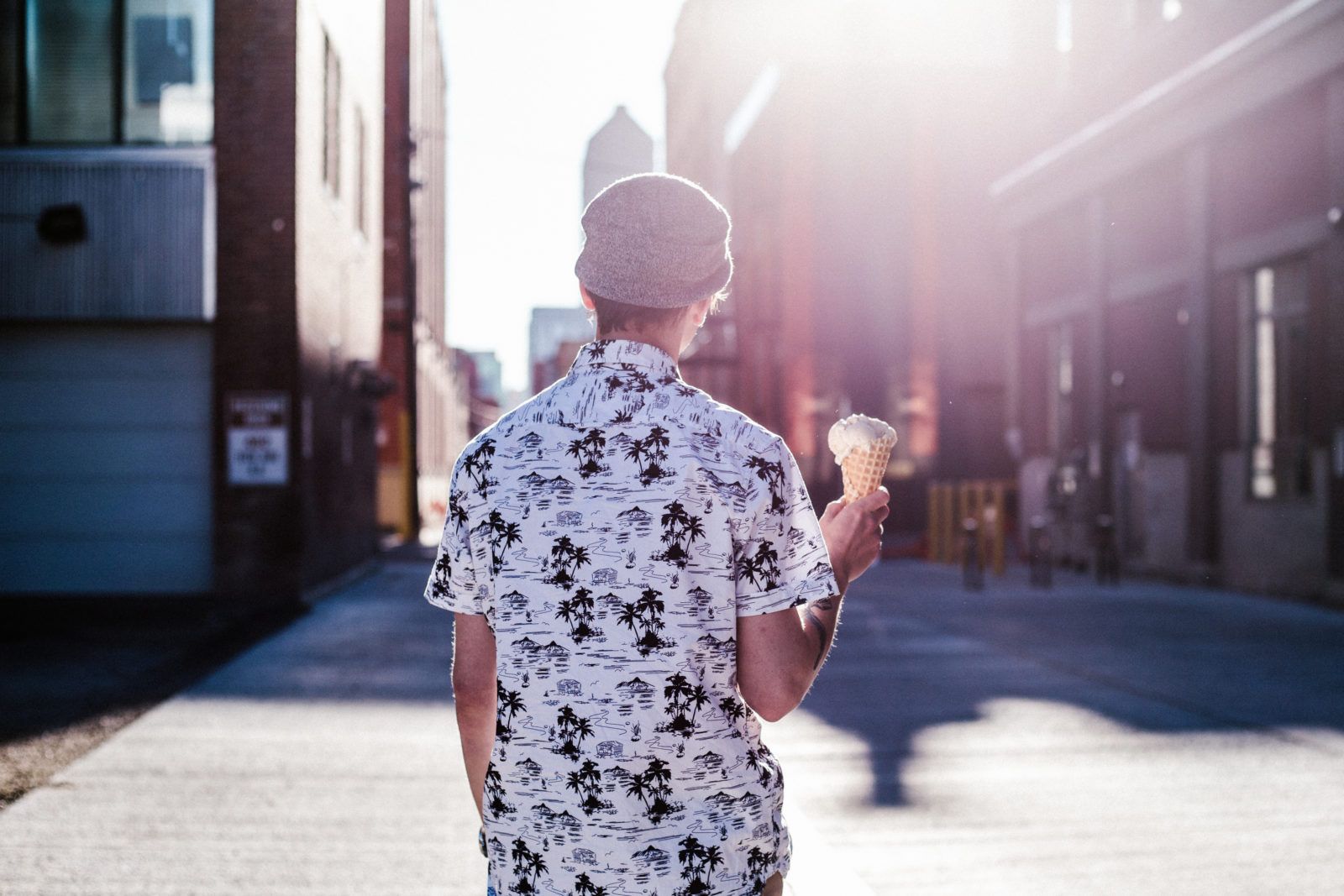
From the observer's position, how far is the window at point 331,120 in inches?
672

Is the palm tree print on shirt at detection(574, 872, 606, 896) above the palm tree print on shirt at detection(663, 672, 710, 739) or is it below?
below

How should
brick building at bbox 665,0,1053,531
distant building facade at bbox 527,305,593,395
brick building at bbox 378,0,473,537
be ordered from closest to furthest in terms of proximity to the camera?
brick building at bbox 378,0,473,537, brick building at bbox 665,0,1053,531, distant building facade at bbox 527,305,593,395

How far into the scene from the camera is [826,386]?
32.6 metres

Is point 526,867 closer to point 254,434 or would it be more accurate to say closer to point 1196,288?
point 254,434

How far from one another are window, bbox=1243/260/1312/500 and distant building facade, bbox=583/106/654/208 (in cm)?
984

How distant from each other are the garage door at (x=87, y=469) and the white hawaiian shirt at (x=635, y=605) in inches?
546

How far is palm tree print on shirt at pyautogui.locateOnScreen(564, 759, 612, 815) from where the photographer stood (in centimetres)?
202

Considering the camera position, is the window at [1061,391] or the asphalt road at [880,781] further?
the window at [1061,391]

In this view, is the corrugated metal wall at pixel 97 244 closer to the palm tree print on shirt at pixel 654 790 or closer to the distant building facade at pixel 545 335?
the palm tree print on shirt at pixel 654 790

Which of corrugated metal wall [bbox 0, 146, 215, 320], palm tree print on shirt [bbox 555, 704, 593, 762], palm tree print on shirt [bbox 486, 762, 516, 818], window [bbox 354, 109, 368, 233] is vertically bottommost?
palm tree print on shirt [bbox 486, 762, 516, 818]

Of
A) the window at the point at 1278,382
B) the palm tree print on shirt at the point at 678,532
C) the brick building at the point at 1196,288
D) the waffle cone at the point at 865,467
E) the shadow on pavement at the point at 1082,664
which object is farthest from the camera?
the window at the point at 1278,382

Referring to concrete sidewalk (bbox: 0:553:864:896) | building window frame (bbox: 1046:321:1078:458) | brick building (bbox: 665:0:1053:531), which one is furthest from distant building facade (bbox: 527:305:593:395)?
concrete sidewalk (bbox: 0:553:864:896)

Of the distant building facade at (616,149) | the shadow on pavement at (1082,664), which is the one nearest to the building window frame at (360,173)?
the shadow on pavement at (1082,664)

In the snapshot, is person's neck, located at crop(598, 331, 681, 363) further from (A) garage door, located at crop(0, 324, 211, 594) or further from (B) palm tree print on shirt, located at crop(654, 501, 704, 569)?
(A) garage door, located at crop(0, 324, 211, 594)
